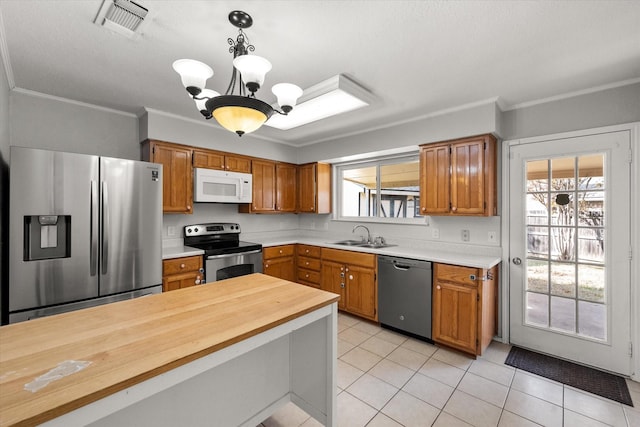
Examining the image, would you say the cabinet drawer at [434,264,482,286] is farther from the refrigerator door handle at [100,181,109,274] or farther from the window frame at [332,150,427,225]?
the refrigerator door handle at [100,181,109,274]

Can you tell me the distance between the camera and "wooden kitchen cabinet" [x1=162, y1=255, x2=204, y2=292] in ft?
9.23

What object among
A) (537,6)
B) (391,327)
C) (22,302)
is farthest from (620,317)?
(22,302)

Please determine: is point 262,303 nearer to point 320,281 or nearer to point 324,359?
point 324,359

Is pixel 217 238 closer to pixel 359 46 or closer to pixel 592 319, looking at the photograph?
pixel 359 46

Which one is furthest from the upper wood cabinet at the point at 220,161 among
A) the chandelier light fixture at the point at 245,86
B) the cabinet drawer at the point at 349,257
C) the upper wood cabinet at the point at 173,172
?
the chandelier light fixture at the point at 245,86

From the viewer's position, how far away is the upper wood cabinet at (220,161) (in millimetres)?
3402

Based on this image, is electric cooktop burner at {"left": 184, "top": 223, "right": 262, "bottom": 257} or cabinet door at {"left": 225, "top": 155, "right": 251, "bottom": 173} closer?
electric cooktop burner at {"left": 184, "top": 223, "right": 262, "bottom": 257}

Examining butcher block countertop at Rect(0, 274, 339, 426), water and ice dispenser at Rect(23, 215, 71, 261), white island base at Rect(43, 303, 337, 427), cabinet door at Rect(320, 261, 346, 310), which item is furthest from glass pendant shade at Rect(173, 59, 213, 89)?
cabinet door at Rect(320, 261, 346, 310)

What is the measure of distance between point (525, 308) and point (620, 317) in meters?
0.65

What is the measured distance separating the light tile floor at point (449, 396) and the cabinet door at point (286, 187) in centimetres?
231

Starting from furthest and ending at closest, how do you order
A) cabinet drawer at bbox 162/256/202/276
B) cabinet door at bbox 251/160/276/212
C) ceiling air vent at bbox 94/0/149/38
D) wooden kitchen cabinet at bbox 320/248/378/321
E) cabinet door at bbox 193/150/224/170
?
cabinet door at bbox 251/160/276/212 → cabinet door at bbox 193/150/224/170 → wooden kitchen cabinet at bbox 320/248/378/321 → cabinet drawer at bbox 162/256/202/276 → ceiling air vent at bbox 94/0/149/38

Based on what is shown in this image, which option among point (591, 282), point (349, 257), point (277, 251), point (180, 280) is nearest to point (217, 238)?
point (277, 251)

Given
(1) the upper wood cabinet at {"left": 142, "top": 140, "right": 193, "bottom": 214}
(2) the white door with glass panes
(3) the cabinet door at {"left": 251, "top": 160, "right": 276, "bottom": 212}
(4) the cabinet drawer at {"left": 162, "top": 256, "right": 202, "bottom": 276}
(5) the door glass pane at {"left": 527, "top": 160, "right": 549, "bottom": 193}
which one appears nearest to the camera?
(2) the white door with glass panes

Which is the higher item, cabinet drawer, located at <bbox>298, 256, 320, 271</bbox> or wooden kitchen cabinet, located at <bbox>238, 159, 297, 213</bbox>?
wooden kitchen cabinet, located at <bbox>238, 159, 297, 213</bbox>
